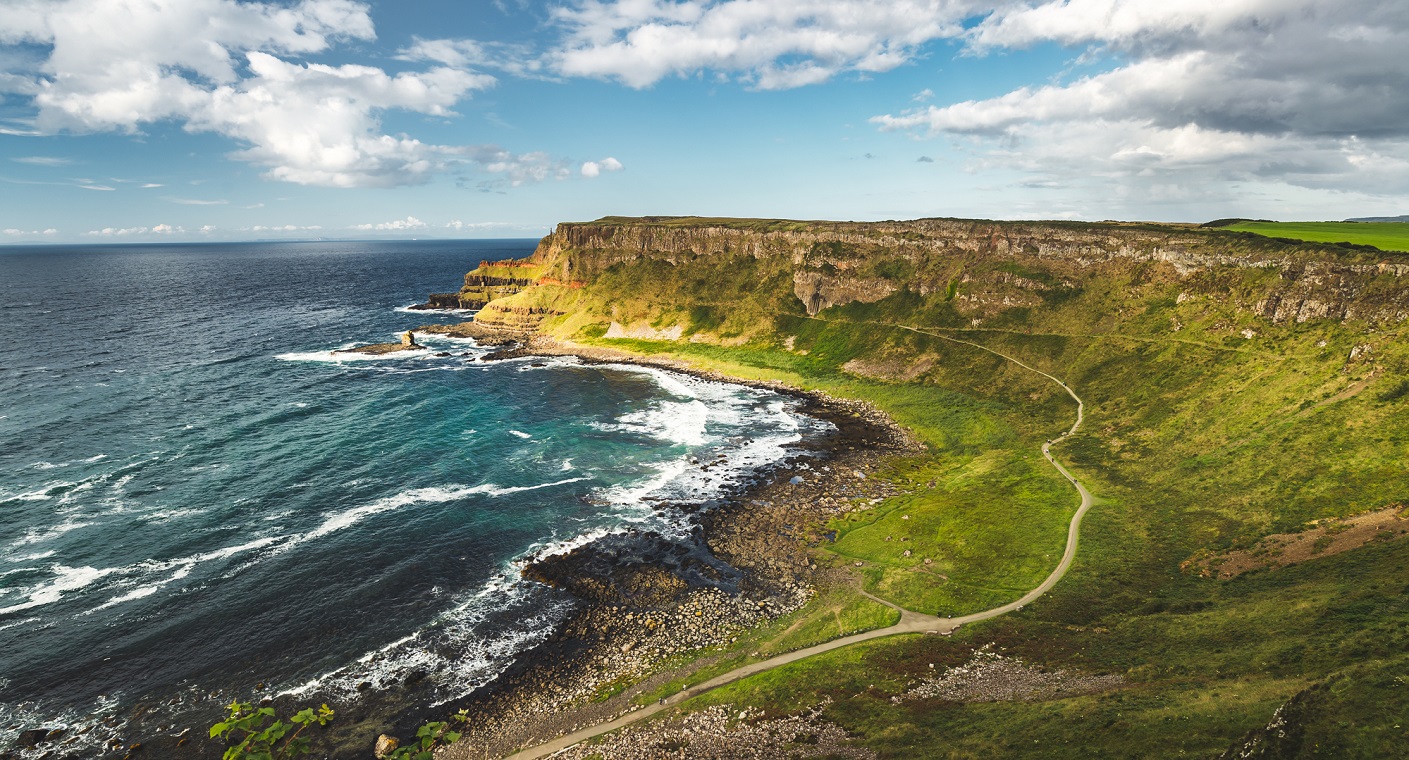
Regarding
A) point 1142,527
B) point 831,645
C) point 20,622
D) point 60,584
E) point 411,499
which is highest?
point 1142,527

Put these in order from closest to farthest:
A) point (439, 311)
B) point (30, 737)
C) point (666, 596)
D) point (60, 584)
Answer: point (30, 737), point (60, 584), point (666, 596), point (439, 311)

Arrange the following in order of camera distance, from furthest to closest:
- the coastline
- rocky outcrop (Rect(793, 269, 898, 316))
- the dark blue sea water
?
rocky outcrop (Rect(793, 269, 898, 316)), the dark blue sea water, the coastline

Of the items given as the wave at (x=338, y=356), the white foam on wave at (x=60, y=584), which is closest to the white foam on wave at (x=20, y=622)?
the white foam on wave at (x=60, y=584)

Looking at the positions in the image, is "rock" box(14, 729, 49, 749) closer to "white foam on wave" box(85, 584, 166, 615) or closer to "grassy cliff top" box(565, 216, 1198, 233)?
"white foam on wave" box(85, 584, 166, 615)

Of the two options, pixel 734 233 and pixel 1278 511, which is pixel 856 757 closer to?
pixel 1278 511

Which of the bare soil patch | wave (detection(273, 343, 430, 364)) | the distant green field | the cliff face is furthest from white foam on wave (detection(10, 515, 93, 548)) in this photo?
the distant green field

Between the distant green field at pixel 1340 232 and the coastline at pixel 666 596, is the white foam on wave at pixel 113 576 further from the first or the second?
the distant green field at pixel 1340 232

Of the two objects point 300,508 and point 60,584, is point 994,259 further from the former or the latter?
point 60,584

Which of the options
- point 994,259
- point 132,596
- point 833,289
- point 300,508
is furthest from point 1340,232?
point 132,596
